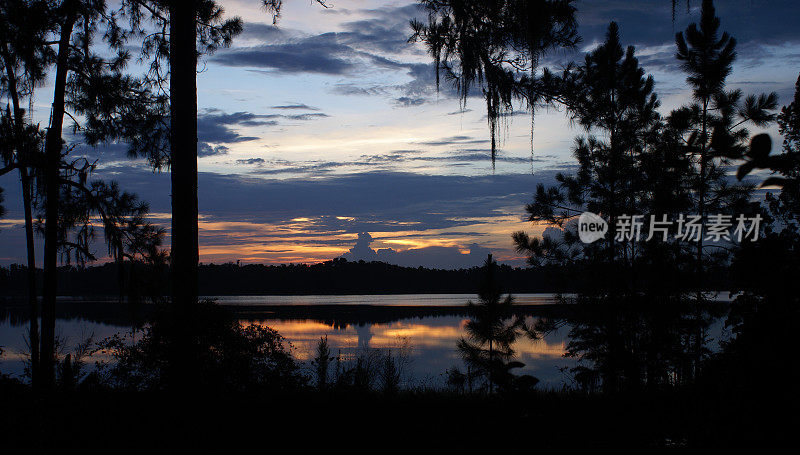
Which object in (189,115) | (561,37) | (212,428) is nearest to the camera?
(212,428)

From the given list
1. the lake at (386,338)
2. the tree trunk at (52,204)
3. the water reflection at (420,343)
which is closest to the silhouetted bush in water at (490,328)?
the lake at (386,338)

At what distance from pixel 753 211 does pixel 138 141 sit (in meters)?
15.4

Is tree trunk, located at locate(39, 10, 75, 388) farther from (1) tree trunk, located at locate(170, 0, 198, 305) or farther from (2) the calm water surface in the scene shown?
(2) the calm water surface

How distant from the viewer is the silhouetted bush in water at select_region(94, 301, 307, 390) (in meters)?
7.88

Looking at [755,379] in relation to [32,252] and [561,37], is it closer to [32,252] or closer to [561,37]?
[561,37]

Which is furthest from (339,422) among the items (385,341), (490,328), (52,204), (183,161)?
(385,341)

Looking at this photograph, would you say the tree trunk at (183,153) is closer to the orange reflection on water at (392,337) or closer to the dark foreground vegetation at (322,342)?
the dark foreground vegetation at (322,342)

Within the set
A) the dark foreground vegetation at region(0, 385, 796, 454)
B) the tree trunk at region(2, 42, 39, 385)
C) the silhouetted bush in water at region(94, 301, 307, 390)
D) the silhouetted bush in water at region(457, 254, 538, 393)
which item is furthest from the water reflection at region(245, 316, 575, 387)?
the dark foreground vegetation at region(0, 385, 796, 454)

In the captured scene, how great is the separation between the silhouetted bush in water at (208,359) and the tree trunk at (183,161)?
42 centimetres

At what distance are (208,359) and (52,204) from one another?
4.70 m

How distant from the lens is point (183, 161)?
25.6ft

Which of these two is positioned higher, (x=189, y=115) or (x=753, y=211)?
(x=189, y=115)

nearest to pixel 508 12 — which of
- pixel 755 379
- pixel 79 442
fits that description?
pixel 755 379

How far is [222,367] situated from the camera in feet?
26.5
